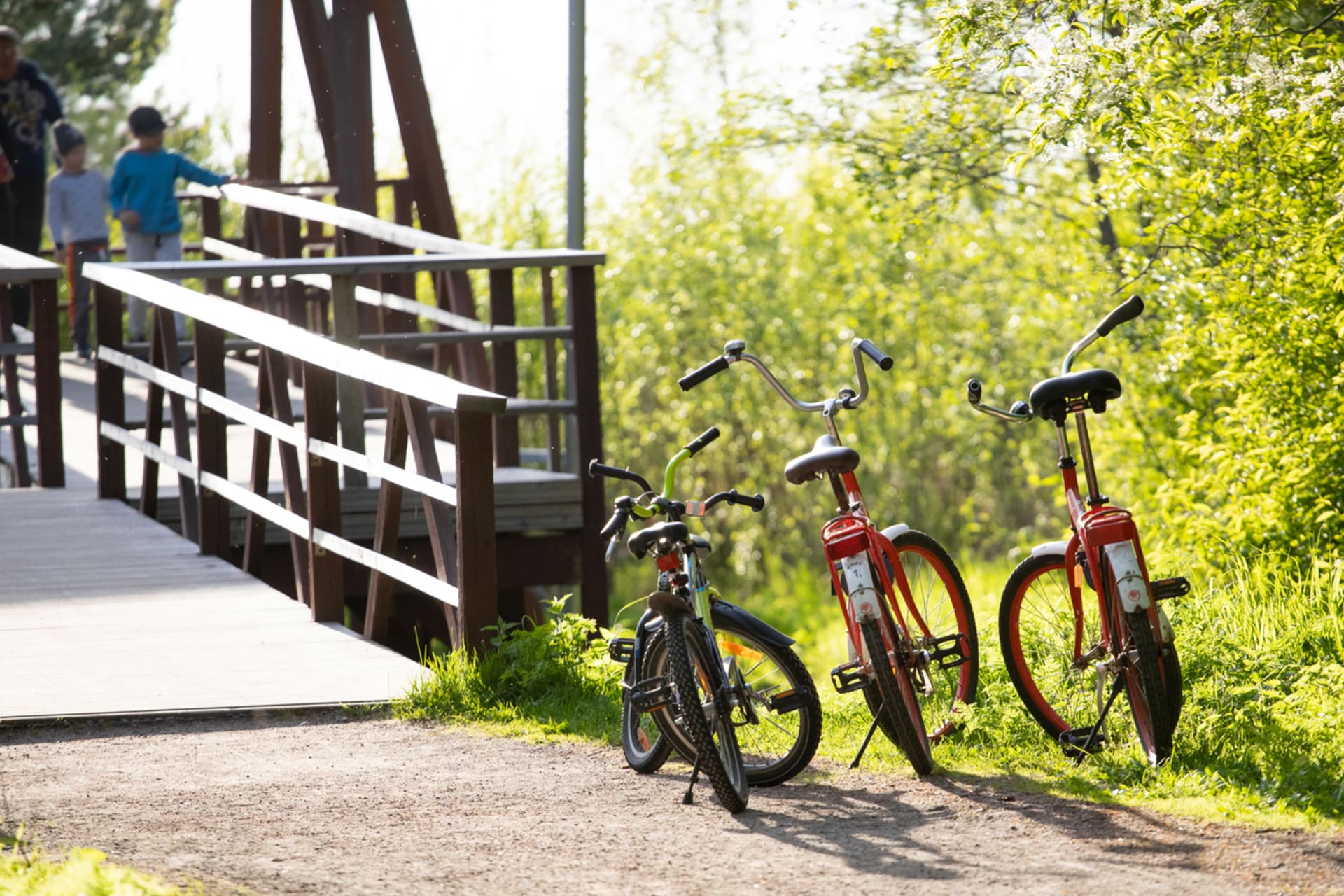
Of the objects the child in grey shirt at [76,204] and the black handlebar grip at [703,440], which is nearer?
the black handlebar grip at [703,440]

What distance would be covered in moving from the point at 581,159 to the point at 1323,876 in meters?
6.19

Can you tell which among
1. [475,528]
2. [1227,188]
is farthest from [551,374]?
[1227,188]

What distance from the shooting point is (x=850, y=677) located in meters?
4.71

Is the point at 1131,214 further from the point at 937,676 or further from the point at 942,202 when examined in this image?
the point at 937,676

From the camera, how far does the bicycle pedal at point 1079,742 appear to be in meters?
4.92

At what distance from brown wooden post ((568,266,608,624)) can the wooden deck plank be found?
168 cm

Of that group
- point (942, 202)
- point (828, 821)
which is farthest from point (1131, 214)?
point (828, 821)

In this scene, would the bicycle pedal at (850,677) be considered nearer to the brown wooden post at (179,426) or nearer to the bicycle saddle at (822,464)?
the bicycle saddle at (822,464)

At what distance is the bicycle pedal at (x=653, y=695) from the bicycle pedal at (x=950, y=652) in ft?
2.66

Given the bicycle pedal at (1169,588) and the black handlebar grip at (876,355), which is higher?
the black handlebar grip at (876,355)

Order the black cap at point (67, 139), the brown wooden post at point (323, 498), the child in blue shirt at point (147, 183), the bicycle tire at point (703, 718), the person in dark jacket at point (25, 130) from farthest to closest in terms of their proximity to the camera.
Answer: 1. the black cap at point (67, 139)
2. the person in dark jacket at point (25, 130)
3. the child in blue shirt at point (147, 183)
4. the brown wooden post at point (323, 498)
5. the bicycle tire at point (703, 718)

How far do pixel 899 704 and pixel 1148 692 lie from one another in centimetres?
65

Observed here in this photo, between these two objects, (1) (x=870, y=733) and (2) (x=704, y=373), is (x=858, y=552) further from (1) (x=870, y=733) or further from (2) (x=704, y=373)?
(2) (x=704, y=373)

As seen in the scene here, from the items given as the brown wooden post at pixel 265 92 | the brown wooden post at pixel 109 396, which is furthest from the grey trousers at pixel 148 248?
the brown wooden post at pixel 109 396
